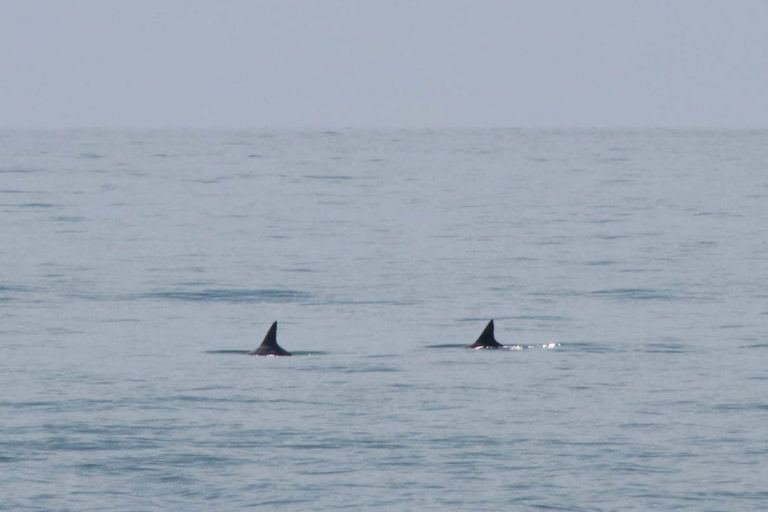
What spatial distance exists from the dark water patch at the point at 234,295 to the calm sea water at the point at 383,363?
0.13 metres

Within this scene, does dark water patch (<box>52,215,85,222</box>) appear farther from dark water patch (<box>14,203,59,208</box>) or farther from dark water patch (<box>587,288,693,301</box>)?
dark water patch (<box>587,288,693,301</box>)

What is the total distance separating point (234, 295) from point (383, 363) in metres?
10.6

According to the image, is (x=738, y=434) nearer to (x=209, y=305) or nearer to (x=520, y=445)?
(x=520, y=445)

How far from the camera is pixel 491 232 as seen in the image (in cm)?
5631

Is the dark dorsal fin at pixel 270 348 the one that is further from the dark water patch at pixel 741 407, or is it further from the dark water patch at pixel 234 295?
the dark water patch at pixel 234 295

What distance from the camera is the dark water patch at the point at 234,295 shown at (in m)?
36.3

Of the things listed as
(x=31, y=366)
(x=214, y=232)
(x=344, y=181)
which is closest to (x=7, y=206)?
(x=214, y=232)

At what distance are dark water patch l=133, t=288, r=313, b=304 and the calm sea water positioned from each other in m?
0.13

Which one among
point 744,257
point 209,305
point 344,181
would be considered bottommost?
point 209,305

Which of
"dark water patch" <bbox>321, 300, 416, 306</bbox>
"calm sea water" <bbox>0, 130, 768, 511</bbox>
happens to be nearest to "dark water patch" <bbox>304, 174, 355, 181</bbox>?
"calm sea water" <bbox>0, 130, 768, 511</bbox>

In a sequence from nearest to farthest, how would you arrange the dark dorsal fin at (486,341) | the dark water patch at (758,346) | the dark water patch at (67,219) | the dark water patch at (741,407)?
the dark water patch at (741,407), the dark dorsal fin at (486,341), the dark water patch at (758,346), the dark water patch at (67,219)

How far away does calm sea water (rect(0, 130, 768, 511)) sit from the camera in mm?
19438

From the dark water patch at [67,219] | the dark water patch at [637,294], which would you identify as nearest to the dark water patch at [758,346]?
the dark water patch at [637,294]

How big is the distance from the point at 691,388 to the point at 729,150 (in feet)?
434
